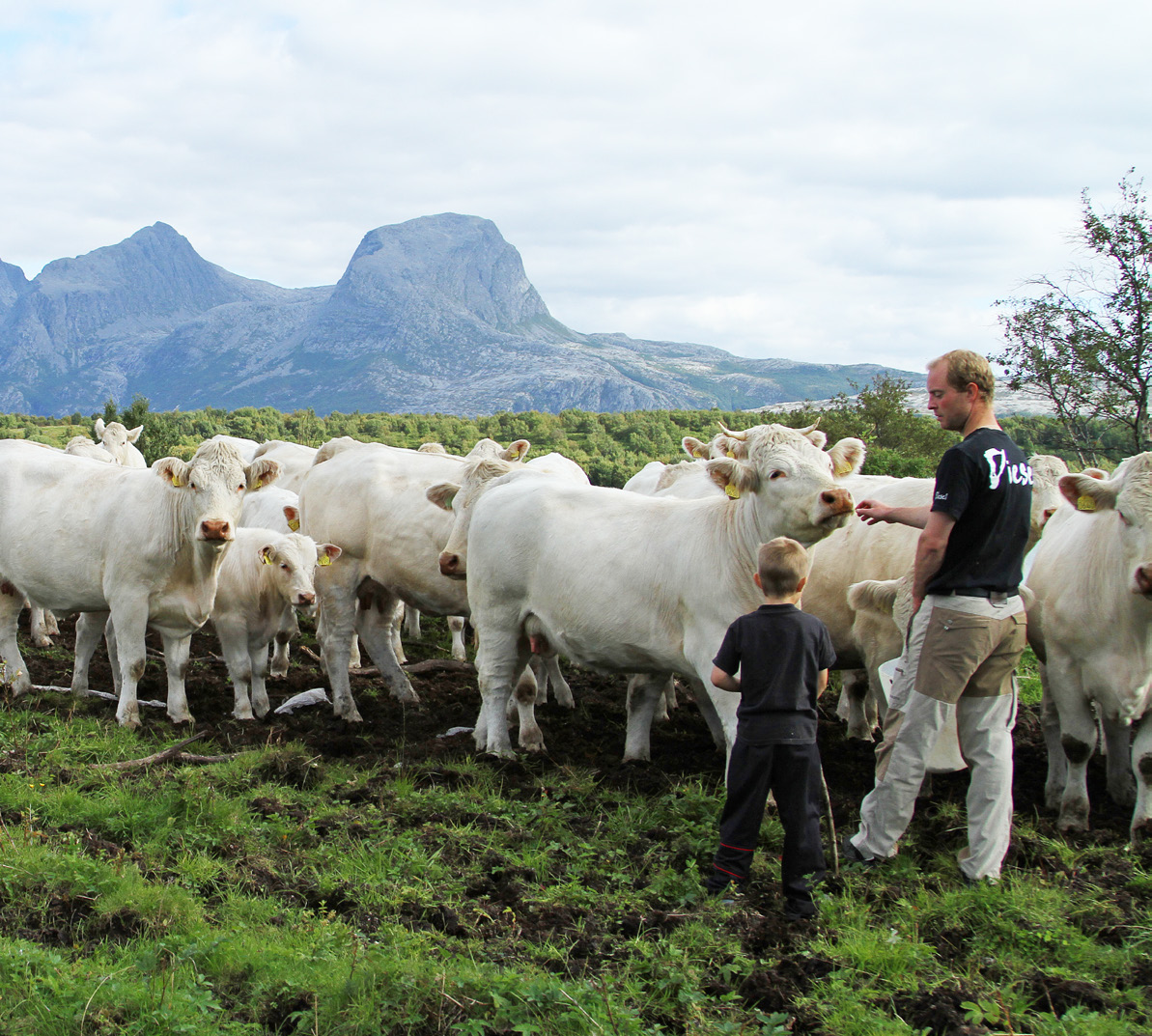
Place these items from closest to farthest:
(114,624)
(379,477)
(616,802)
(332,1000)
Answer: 1. (332,1000)
2. (616,802)
3. (114,624)
4. (379,477)

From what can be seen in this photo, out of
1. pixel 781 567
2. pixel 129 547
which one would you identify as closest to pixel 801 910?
pixel 781 567

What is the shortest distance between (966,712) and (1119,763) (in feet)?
7.12

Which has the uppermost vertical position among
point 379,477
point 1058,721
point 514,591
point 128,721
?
point 379,477

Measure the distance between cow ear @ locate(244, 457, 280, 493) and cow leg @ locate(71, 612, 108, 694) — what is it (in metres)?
2.26

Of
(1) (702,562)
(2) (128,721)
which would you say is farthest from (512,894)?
(2) (128,721)

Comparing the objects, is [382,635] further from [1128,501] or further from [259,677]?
[1128,501]

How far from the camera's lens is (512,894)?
17.1 ft

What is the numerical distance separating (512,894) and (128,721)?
4.73m

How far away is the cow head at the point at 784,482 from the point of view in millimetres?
6293

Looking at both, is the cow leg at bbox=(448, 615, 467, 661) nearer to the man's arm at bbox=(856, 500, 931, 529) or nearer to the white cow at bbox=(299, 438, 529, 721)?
the white cow at bbox=(299, 438, 529, 721)

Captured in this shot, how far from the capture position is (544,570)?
25.8 ft

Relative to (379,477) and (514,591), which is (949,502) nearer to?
(514,591)

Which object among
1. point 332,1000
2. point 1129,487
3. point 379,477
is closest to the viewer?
point 332,1000

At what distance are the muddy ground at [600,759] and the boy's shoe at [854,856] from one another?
36cm
